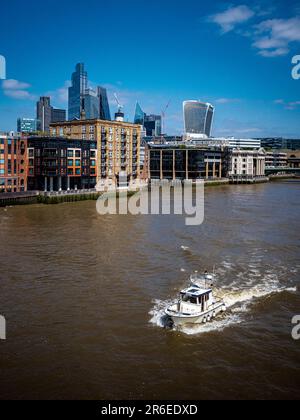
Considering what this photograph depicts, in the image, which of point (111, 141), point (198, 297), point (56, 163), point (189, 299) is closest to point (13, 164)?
point (56, 163)

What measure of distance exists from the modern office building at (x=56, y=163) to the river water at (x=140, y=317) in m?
45.7

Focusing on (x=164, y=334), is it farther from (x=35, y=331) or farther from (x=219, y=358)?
(x=35, y=331)

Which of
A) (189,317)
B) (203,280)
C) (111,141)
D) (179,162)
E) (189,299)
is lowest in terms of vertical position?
(189,317)

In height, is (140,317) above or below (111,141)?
below

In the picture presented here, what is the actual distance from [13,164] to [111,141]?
33.5 meters

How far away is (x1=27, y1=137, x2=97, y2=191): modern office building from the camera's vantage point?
10088 cm

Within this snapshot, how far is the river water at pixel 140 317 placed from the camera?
69.7ft

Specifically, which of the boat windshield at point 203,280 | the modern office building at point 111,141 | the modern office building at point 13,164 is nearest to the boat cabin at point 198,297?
the boat windshield at point 203,280

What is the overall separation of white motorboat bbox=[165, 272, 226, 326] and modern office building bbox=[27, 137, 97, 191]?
77.9m

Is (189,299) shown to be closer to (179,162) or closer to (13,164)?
(13,164)

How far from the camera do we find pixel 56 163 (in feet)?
334

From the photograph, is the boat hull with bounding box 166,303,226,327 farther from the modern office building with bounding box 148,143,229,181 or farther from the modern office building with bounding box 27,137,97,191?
the modern office building with bounding box 148,143,229,181

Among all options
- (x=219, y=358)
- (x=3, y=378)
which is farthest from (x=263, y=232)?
(x=3, y=378)

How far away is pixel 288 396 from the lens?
66.7 ft
